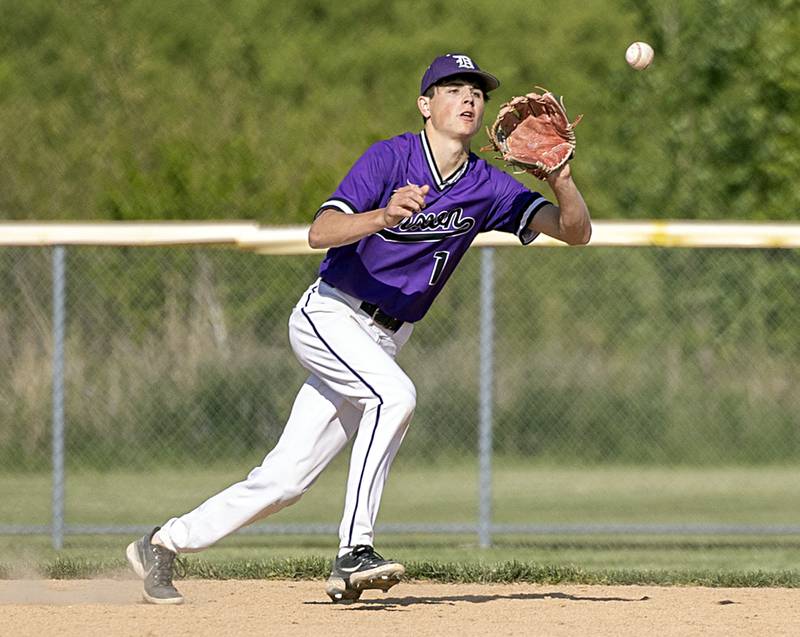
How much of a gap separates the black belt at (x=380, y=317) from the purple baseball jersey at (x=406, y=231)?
0.04 meters

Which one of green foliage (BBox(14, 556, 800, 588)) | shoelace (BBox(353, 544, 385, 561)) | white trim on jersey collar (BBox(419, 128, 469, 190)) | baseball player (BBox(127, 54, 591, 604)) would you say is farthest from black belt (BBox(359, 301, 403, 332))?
green foliage (BBox(14, 556, 800, 588))

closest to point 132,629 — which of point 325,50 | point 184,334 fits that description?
point 184,334

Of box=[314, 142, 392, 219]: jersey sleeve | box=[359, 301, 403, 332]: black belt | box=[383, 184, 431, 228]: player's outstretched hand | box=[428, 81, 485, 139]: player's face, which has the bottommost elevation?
box=[359, 301, 403, 332]: black belt

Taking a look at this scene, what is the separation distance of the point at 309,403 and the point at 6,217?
14313 millimetres

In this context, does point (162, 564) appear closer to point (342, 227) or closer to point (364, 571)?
point (364, 571)

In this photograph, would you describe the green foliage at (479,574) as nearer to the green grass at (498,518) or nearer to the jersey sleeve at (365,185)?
the green grass at (498,518)

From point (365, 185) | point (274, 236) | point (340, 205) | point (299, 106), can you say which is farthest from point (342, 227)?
point (299, 106)

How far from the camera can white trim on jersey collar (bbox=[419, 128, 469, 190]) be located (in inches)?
211

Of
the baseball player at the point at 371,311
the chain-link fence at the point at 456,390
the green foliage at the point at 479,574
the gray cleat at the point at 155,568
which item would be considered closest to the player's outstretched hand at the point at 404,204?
the baseball player at the point at 371,311

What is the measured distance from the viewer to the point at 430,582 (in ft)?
21.0

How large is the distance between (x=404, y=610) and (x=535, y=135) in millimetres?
1739

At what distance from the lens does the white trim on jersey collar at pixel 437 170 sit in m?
5.35

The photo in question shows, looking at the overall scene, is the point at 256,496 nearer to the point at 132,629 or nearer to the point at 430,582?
the point at 132,629

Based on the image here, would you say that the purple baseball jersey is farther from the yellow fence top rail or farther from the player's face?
the yellow fence top rail
